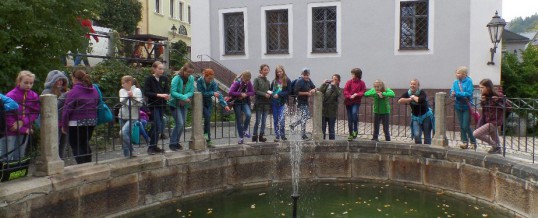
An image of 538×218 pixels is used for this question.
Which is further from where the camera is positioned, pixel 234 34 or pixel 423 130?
pixel 234 34

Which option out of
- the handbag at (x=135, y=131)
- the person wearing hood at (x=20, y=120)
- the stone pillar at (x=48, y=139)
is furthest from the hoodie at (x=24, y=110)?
the handbag at (x=135, y=131)

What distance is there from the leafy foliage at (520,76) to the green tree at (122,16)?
68.0 feet

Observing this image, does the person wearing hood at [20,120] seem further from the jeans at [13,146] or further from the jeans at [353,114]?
the jeans at [353,114]

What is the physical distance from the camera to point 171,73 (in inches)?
626

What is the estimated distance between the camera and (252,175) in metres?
10.3

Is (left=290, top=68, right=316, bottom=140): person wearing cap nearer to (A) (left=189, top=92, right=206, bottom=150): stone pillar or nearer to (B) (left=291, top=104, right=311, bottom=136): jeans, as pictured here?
(B) (left=291, top=104, right=311, bottom=136): jeans

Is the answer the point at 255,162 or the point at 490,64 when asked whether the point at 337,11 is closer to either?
the point at 490,64

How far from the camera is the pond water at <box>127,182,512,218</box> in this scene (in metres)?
8.30

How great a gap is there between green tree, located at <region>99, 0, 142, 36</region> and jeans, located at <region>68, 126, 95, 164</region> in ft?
74.1

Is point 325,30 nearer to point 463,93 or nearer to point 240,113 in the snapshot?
point 240,113

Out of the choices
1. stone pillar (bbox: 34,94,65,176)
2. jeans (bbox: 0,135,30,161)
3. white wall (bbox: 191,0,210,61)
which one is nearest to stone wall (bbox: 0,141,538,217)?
stone pillar (bbox: 34,94,65,176)

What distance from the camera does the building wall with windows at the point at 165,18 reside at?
114ft

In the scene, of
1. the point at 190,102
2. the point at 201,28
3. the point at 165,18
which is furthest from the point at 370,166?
the point at 165,18

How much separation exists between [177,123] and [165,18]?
2983 cm
